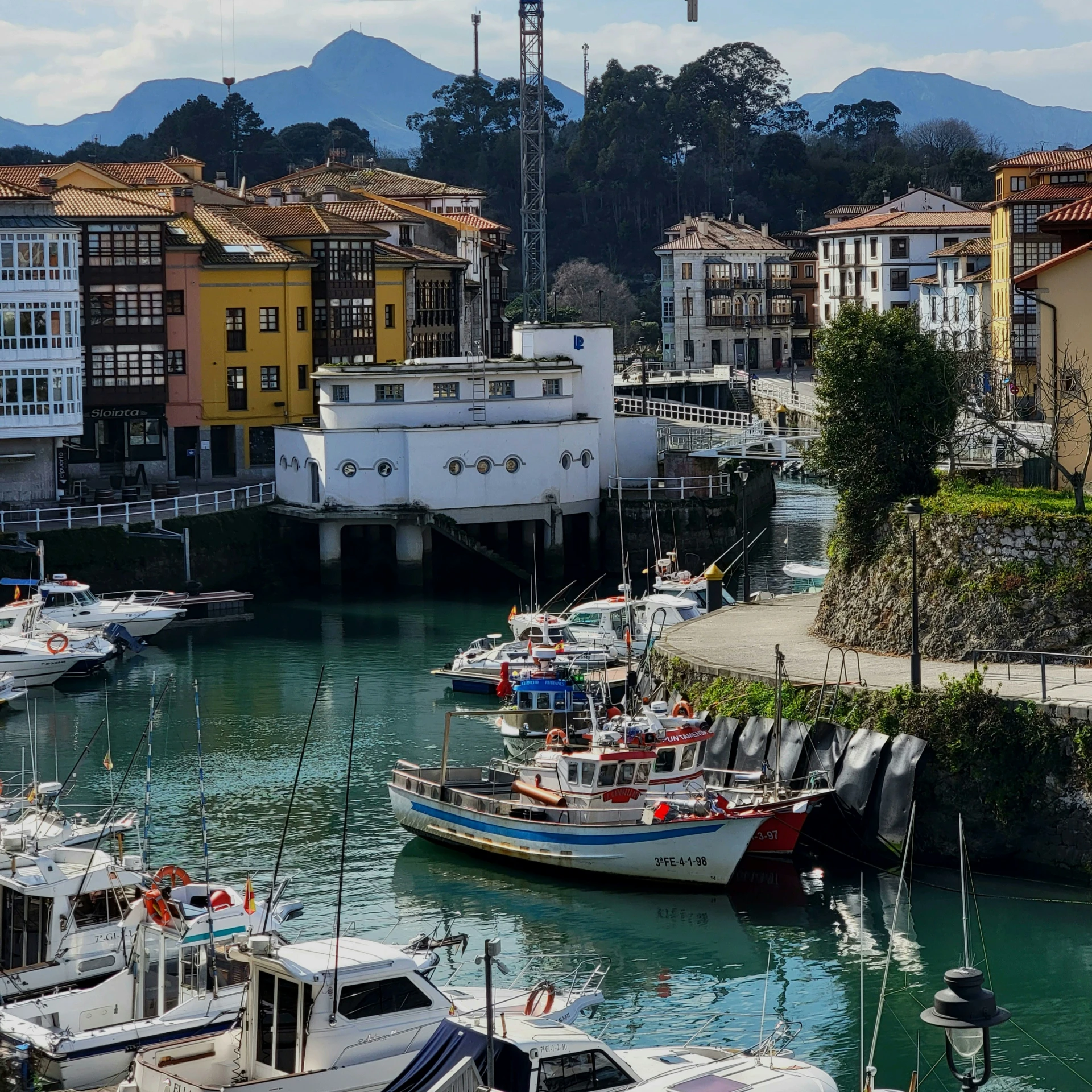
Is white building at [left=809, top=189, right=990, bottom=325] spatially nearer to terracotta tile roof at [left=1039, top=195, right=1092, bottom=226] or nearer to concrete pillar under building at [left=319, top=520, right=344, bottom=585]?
concrete pillar under building at [left=319, top=520, right=344, bottom=585]

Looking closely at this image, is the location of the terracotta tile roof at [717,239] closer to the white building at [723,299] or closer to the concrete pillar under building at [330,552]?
the white building at [723,299]

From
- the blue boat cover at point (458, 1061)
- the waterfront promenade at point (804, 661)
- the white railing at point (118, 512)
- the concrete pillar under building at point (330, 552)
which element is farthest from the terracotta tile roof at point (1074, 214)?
the white railing at point (118, 512)

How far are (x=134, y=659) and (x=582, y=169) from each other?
11041 centimetres

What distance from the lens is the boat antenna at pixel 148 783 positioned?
2677 cm

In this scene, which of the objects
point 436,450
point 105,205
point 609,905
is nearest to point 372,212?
point 105,205

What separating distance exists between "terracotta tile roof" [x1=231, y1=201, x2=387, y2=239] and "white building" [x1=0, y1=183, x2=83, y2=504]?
13.8 metres

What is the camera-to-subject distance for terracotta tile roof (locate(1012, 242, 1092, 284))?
143ft

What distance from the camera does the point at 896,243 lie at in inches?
4783

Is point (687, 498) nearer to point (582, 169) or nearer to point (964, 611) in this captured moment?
point (964, 611)

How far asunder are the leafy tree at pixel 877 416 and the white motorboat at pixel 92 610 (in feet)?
75.5

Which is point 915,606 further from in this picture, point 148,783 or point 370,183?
point 370,183

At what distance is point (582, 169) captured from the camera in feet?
528

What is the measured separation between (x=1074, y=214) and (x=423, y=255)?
48827 millimetres

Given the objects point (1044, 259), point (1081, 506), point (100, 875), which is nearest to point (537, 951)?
point (100, 875)
